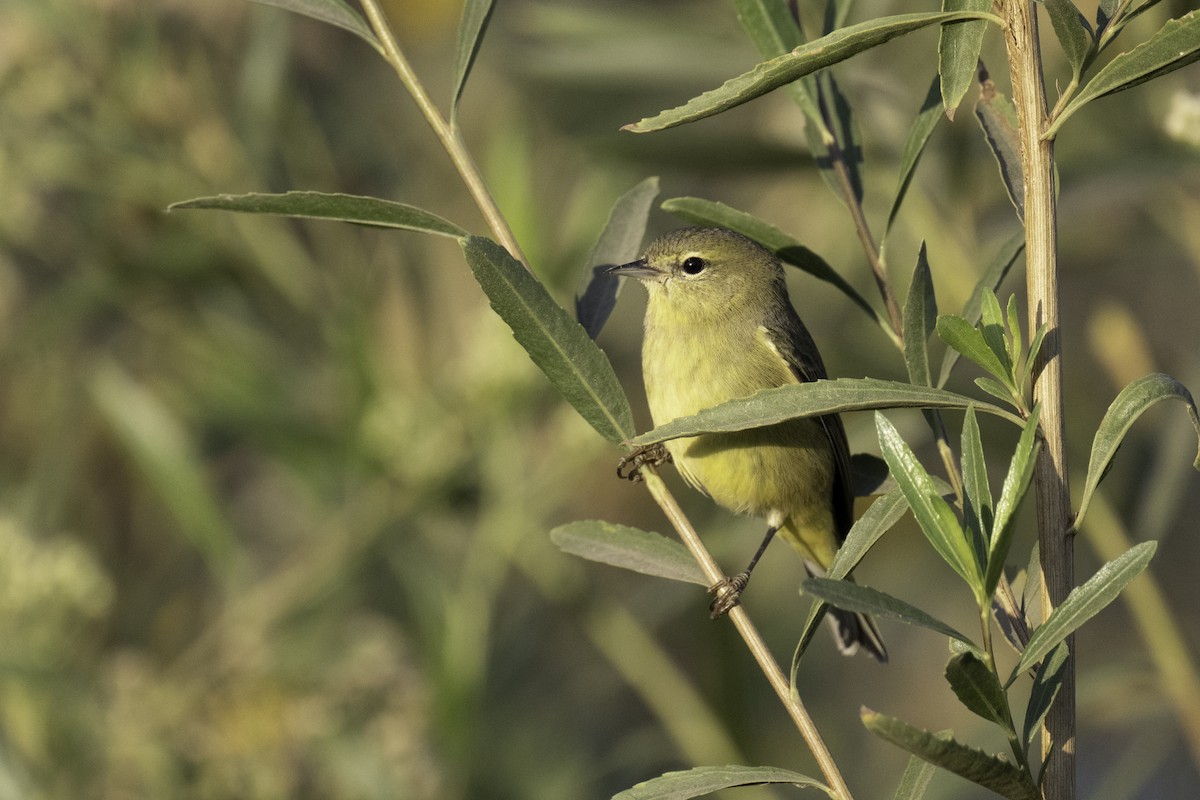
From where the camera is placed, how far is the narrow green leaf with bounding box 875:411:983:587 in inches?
63.6

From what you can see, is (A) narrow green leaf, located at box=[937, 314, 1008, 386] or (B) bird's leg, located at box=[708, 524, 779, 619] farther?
(B) bird's leg, located at box=[708, 524, 779, 619]

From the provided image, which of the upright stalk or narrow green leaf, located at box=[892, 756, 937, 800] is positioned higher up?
the upright stalk

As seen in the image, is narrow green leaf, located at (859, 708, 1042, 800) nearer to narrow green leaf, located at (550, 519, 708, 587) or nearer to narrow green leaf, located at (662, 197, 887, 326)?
narrow green leaf, located at (550, 519, 708, 587)

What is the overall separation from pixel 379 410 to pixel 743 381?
1.16 m

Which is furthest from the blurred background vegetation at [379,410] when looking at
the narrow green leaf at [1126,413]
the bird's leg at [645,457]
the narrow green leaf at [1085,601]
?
the narrow green leaf at [1085,601]

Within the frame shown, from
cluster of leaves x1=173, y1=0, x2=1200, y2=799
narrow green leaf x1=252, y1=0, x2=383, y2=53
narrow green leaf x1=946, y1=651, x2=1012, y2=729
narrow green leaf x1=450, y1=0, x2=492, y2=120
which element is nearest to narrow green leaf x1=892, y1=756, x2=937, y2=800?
cluster of leaves x1=173, y1=0, x2=1200, y2=799

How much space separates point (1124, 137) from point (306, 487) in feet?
8.45

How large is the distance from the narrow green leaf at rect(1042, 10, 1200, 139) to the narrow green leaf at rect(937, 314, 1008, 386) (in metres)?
0.25

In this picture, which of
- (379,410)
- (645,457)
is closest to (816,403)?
(645,457)

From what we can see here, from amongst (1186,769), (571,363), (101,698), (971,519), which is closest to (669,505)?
(571,363)

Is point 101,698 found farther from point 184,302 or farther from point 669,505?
point 669,505

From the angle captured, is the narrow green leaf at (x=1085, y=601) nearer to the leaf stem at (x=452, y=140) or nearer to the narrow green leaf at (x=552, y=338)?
the narrow green leaf at (x=552, y=338)

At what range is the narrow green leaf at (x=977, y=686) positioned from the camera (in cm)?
145

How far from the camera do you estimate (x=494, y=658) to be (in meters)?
4.31
